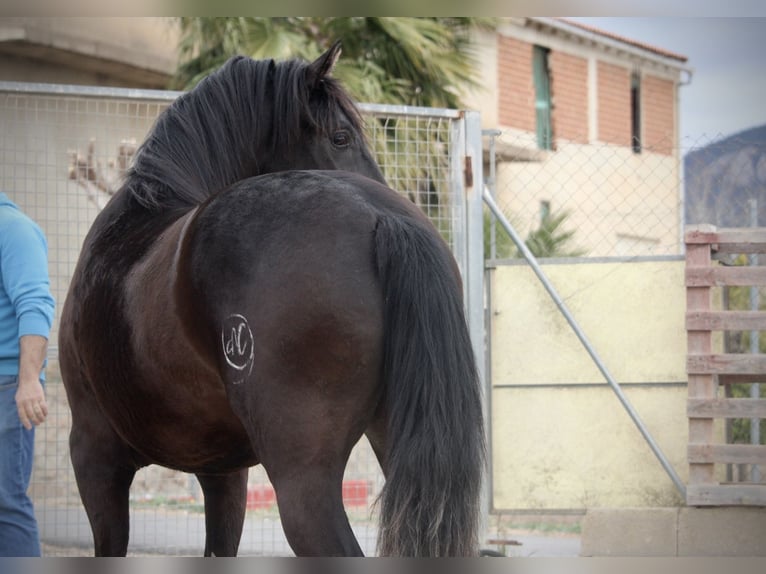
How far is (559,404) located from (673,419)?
2.11 ft

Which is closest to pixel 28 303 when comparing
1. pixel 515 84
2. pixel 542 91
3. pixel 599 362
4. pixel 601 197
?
pixel 599 362

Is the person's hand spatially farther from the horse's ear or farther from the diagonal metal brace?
the diagonal metal brace

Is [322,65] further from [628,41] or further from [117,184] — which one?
[628,41]

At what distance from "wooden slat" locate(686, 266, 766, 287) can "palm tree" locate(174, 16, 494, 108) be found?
18.5ft

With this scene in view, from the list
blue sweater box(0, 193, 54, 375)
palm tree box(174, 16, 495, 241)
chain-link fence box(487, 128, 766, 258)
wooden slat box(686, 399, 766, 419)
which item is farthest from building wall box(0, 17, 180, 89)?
wooden slat box(686, 399, 766, 419)

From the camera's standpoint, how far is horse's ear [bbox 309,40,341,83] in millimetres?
3568

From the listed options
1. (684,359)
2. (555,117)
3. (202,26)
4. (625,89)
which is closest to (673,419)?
(684,359)

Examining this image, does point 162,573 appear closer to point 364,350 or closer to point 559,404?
point 364,350

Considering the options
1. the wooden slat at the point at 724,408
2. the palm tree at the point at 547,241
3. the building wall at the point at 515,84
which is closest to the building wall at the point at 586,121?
the building wall at the point at 515,84

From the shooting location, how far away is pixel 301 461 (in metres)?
2.57

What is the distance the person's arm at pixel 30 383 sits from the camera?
3.58 meters

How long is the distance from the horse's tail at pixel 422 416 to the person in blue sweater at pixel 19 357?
5.37 ft

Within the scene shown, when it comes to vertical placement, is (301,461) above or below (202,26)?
below

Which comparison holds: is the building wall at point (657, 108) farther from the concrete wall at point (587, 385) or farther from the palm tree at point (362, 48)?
the concrete wall at point (587, 385)
